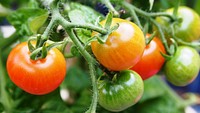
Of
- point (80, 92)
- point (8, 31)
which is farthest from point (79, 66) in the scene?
point (8, 31)

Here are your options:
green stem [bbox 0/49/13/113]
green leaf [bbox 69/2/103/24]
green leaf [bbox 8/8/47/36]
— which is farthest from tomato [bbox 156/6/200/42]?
green stem [bbox 0/49/13/113]

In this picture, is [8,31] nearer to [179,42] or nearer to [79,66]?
[79,66]

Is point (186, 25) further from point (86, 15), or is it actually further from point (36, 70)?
point (36, 70)

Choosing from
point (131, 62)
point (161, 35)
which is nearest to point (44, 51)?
point (131, 62)

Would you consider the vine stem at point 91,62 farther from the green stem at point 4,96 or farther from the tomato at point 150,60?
the green stem at point 4,96

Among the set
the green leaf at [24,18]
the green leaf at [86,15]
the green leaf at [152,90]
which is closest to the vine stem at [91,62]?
the green leaf at [86,15]

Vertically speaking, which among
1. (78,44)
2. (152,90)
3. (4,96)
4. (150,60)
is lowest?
(152,90)

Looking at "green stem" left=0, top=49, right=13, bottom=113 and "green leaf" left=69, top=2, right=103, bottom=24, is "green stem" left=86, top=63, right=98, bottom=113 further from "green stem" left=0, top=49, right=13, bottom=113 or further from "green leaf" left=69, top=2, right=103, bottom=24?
"green stem" left=0, top=49, right=13, bottom=113
